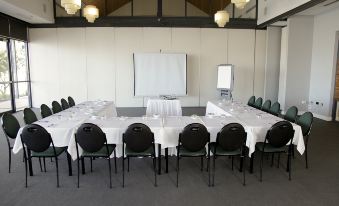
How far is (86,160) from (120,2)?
6.86m

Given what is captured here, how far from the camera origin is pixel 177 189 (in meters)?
3.40

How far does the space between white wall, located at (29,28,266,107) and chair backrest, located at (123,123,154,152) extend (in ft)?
21.5

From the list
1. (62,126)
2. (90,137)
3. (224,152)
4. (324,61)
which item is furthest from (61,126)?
(324,61)

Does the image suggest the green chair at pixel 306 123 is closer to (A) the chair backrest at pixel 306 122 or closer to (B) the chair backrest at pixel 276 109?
(A) the chair backrest at pixel 306 122

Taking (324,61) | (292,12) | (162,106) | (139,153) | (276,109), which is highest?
(292,12)

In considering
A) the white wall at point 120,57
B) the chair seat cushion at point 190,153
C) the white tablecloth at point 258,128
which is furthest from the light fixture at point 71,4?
the white wall at point 120,57

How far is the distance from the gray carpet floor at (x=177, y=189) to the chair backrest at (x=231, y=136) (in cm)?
56

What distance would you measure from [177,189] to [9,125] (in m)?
2.71

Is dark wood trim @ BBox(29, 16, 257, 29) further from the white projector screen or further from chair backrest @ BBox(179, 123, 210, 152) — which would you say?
chair backrest @ BBox(179, 123, 210, 152)

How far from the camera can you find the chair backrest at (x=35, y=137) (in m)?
3.28

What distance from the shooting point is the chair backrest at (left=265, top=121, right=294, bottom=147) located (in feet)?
11.4

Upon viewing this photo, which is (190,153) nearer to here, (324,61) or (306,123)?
(306,123)

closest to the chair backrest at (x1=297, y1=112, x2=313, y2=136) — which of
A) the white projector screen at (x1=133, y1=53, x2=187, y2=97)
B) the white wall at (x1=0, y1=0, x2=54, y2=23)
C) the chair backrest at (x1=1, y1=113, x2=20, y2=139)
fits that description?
the chair backrest at (x1=1, y1=113, x2=20, y2=139)

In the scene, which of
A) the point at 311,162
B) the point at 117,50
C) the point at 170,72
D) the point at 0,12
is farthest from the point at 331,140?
the point at 0,12
